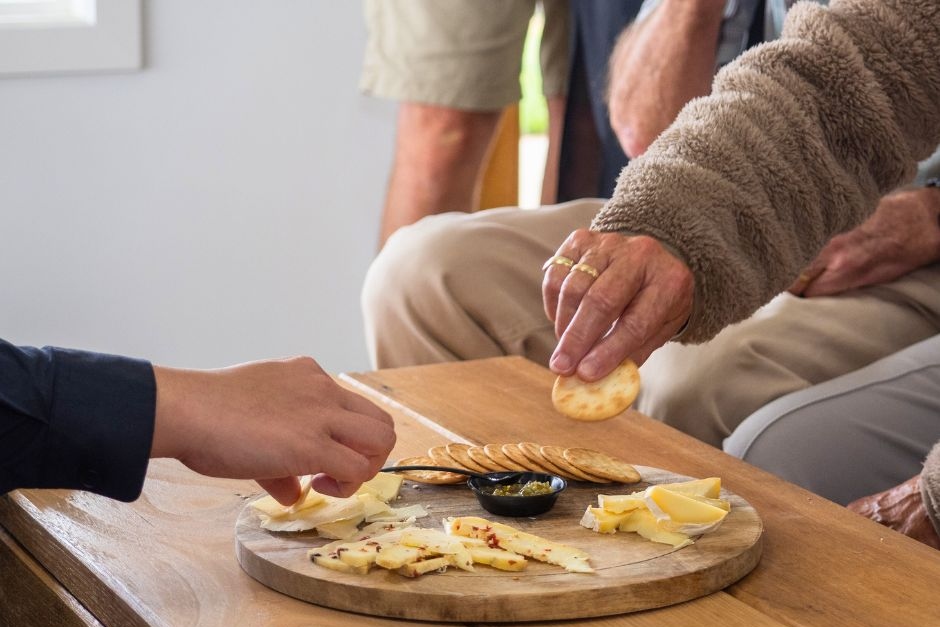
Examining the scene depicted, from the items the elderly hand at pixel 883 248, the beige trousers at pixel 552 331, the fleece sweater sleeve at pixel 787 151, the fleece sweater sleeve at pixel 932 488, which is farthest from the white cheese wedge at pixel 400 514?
the elderly hand at pixel 883 248

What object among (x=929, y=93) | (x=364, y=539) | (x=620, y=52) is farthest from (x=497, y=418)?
(x=620, y=52)

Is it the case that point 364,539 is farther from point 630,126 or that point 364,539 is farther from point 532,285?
point 630,126

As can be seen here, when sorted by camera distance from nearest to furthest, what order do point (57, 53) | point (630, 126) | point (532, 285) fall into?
1. point (532, 285)
2. point (630, 126)
3. point (57, 53)

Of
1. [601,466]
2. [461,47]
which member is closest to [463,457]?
[601,466]

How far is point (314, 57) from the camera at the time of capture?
283cm

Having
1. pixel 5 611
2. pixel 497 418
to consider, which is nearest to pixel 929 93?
pixel 497 418

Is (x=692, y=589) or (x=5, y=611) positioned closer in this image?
(x=692, y=589)

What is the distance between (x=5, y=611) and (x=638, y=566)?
0.56m

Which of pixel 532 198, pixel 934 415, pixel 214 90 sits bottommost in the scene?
pixel 532 198

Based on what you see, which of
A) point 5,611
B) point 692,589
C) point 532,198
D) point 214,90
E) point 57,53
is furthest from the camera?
point 532,198

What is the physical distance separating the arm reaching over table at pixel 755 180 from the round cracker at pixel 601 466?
0.07 metres

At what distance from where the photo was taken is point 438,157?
2.49 metres

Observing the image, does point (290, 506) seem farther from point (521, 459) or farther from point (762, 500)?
point (762, 500)

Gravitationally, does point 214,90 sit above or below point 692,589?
above
